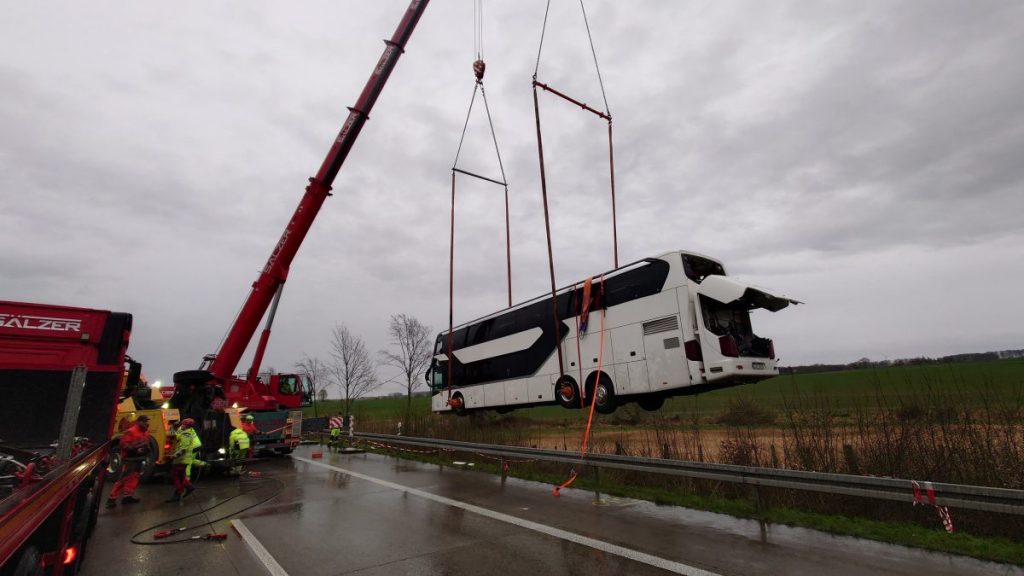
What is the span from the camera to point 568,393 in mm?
10320

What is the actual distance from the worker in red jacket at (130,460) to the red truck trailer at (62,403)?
97.3 inches

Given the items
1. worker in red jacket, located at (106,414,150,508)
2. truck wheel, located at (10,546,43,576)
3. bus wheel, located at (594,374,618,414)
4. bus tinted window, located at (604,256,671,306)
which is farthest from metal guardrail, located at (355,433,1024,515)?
worker in red jacket, located at (106,414,150,508)

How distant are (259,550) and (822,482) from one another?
689 centimetres

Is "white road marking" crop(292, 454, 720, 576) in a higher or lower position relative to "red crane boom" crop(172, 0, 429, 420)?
lower

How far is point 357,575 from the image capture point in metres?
4.77

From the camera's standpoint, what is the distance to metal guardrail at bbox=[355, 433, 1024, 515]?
4.93 meters

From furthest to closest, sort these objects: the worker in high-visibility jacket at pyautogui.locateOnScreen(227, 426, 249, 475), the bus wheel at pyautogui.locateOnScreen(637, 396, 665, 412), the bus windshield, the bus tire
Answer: the bus tire
the worker in high-visibility jacket at pyautogui.locateOnScreen(227, 426, 249, 475)
the bus wheel at pyautogui.locateOnScreen(637, 396, 665, 412)
the bus windshield

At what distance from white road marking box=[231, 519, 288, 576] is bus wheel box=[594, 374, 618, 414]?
6.03m

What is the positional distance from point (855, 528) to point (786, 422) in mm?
3294

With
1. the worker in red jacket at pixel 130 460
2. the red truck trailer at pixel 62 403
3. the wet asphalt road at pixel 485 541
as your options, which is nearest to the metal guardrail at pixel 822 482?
the wet asphalt road at pixel 485 541

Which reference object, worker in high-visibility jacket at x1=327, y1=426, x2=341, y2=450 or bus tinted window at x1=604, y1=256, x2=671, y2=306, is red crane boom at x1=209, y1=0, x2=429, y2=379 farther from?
bus tinted window at x1=604, y1=256, x2=671, y2=306

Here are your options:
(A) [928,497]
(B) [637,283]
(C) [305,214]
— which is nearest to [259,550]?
(B) [637,283]

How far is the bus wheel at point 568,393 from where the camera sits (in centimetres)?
1021

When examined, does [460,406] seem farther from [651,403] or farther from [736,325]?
[736,325]
